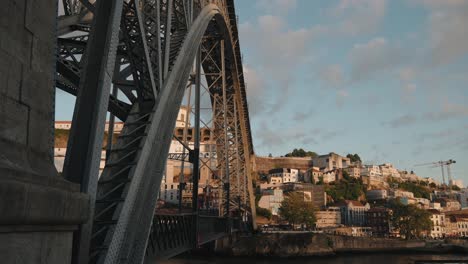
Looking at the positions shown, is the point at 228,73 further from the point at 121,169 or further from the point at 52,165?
the point at 52,165

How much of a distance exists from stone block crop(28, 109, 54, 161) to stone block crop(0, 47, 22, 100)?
23 cm

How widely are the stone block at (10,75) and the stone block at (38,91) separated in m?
0.06

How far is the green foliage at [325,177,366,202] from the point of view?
474ft

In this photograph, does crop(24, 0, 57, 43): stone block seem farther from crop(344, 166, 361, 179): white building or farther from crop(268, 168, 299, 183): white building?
crop(344, 166, 361, 179): white building

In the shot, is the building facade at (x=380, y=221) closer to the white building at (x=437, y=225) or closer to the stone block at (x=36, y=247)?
the white building at (x=437, y=225)

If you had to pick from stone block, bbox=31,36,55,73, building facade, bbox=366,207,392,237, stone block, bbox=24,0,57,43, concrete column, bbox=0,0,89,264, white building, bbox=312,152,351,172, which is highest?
white building, bbox=312,152,351,172

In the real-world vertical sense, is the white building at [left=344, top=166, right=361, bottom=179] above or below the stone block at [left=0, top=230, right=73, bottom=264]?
above

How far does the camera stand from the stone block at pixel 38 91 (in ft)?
10.4

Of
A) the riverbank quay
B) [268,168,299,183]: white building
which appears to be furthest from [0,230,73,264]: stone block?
[268,168,299,183]: white building

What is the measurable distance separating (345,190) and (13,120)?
151342mm

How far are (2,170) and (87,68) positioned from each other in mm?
2767

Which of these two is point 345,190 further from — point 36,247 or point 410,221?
point 36,247

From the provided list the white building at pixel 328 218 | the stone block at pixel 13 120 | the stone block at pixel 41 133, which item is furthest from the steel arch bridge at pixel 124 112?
the white building at pixel 328 218

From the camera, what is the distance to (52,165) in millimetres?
3393
